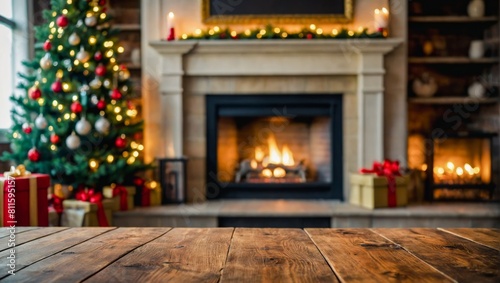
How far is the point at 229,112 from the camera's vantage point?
4.34 metres

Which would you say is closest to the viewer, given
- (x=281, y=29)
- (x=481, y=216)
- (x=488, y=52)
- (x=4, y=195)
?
(x=4, y=195)

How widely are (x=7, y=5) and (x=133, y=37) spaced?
3.62 ft

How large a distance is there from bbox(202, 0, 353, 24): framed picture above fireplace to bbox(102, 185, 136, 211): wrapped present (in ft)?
5.22

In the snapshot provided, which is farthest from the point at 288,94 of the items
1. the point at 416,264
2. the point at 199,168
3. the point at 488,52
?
the point at 416,264

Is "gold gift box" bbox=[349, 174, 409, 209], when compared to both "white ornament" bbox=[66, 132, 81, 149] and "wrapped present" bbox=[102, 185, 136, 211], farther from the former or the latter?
"white ornament" bbox=[66, 132, 81, 149]

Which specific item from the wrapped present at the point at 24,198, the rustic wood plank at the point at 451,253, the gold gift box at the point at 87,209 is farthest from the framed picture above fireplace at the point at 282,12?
the rustic wood plank at the point at 451,253

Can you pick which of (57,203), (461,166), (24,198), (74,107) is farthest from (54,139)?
(461,166)

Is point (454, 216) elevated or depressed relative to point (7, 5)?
depressed

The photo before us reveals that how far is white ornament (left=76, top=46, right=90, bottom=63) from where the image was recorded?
367 centimetres

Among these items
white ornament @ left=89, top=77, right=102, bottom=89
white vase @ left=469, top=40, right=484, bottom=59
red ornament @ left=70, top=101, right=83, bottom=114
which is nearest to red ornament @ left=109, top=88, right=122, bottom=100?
white ornament @ left=89, top=77, right=102, bottom=89

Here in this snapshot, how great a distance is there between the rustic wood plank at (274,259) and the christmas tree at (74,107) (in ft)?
8.22

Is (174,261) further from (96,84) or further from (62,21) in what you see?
(62,21)

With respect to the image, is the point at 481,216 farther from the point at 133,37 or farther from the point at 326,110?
the point at 133,37

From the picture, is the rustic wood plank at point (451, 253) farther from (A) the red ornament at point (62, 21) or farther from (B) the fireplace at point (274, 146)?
(A) the red ornament at point (62, 21)
